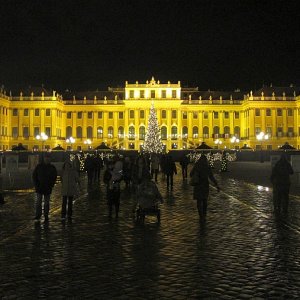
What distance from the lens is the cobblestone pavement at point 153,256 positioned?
6.25 meters

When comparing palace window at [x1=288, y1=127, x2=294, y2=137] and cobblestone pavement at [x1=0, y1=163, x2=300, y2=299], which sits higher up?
palace window at [x1=288, y1=127, x2=294, y2=137]

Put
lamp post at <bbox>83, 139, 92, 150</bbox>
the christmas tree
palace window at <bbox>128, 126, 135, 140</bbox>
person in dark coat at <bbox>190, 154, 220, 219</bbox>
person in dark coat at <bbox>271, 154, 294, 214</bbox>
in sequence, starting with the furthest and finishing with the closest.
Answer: palace window at <bbox>128, 126, 135, 140</bbox>
lamp post at <bbox>83, 139, 92, 150</bbox>
the christmas tree
person in dark coat at <bbox>271, 154, 294, 214</bbox>
person in dark coat at <bbox>190, 154, 220, 219</bbox>

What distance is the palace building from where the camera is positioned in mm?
90188

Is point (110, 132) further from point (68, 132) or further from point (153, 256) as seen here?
point (153, 256)

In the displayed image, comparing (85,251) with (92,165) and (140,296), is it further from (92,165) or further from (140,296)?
(92,165)

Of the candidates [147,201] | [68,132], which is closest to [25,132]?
[68,132]

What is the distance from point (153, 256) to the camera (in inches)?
319

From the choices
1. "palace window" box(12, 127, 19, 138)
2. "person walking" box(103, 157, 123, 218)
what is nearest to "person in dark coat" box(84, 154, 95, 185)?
"person walking" box(103, 157, 123, 218)

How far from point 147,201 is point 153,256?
3.71m

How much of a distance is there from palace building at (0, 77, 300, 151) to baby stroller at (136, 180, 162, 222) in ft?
260

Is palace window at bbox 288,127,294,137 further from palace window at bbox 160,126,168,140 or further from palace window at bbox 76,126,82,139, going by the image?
palace window at bbox 76,126,82,139

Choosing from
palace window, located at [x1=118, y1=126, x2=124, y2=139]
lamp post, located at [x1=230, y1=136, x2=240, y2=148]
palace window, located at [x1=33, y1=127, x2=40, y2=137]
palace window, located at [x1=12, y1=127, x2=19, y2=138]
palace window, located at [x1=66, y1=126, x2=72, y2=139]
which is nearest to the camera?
palace window, located at [x1=12, y1=127, x2=19, y2=138]

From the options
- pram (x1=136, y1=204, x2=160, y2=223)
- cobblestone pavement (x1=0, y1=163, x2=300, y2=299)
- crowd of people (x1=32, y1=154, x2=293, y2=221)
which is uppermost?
crowd of people (x1=32, y1=154, x2=293, y2=221)

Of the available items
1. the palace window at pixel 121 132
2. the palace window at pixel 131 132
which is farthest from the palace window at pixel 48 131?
the palace window at pixel 131 132
